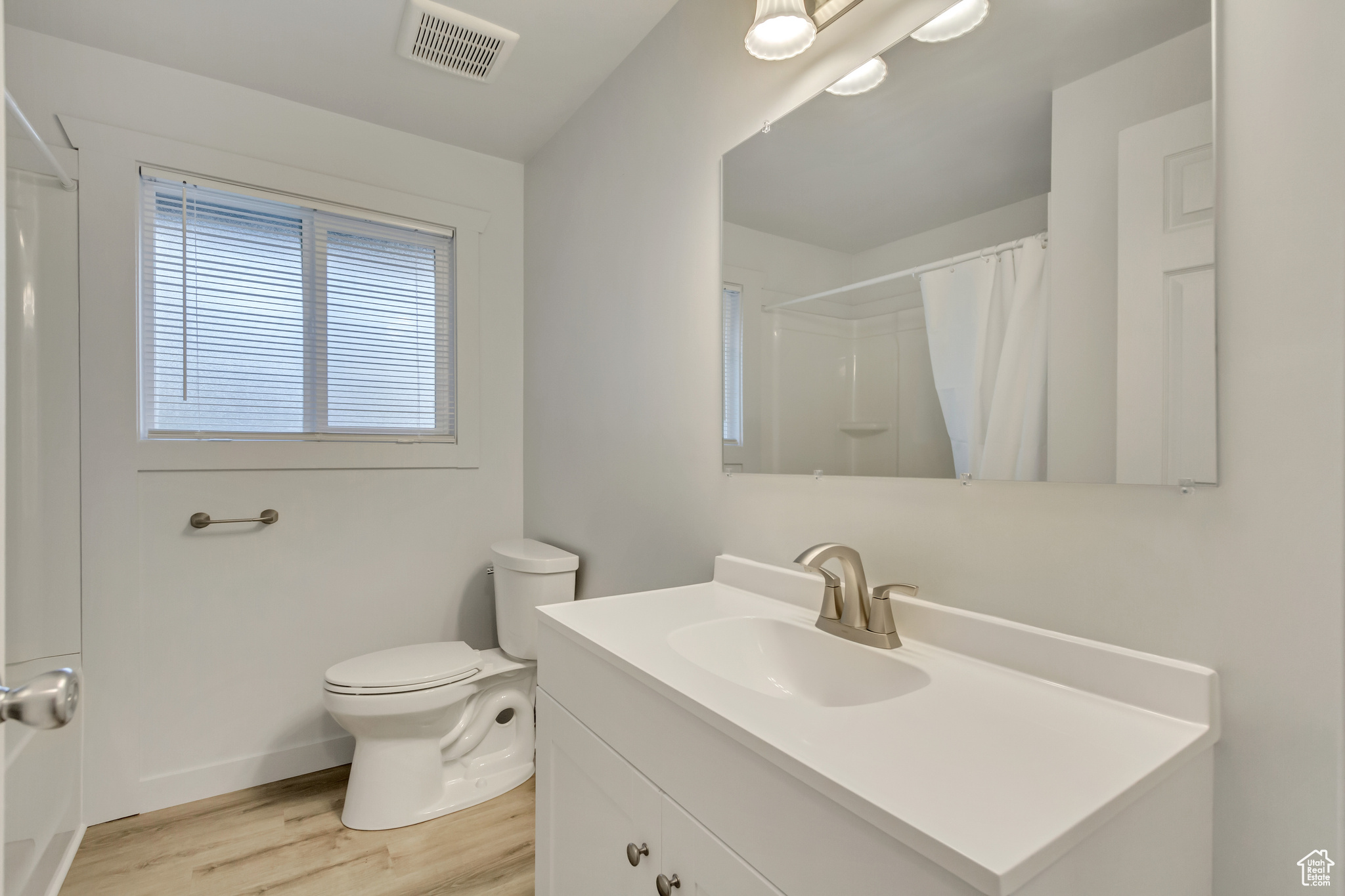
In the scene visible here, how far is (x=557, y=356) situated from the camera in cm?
228

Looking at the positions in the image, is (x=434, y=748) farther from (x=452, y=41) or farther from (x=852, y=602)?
(x=452, y=41)

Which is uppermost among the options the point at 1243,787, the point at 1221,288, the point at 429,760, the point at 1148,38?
the point at 1148,38

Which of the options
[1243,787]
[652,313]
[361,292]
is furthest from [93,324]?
[1243,787]

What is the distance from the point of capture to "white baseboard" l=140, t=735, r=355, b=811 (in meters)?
1.89

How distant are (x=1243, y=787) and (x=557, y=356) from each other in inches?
79.9

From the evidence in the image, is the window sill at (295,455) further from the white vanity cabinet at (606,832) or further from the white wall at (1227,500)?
the white vanity cabinet at (606,832)

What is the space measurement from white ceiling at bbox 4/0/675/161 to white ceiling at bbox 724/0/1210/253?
29.7 inches

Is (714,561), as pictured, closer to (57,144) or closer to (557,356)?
(557,356)

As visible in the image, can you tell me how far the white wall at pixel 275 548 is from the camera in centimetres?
183

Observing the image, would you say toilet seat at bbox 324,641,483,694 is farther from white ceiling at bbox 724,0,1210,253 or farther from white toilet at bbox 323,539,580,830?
white ceiling at bbox 724,0,1210,253

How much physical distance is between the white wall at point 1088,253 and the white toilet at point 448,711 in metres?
1.52

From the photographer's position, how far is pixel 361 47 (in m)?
1.83

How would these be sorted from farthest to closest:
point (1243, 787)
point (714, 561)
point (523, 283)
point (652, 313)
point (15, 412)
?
1. point (523, 283)
2. point (652, 313)
3. point (714, 561)
4. point (15, 412)
5. point (1243, 787)

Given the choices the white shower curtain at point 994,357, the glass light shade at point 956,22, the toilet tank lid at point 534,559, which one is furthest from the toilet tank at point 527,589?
the glass light shade at point 956,22
